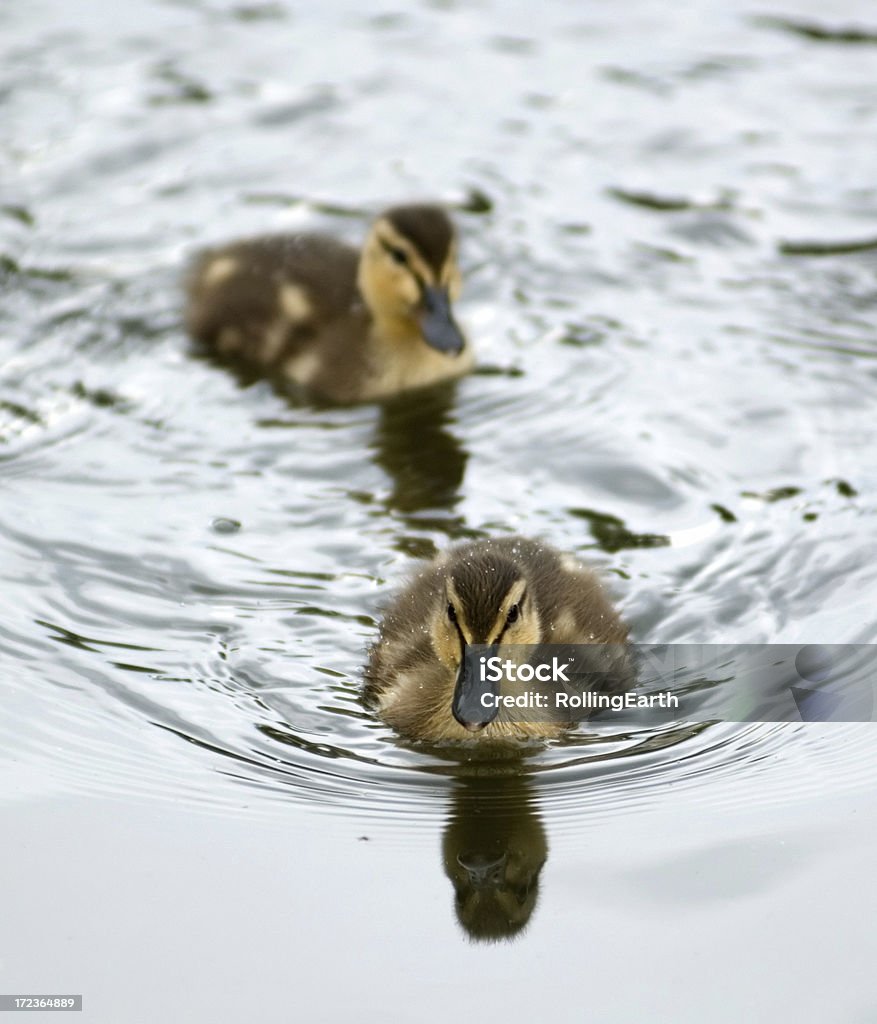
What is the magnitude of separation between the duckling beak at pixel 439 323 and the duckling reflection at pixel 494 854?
243 centimetres

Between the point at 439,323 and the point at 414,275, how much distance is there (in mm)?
209

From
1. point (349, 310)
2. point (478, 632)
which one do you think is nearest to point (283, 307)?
point (349, 310)

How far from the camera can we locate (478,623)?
3.81m

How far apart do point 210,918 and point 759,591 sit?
1965 millimetres

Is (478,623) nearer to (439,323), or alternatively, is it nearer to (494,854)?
(494,854)

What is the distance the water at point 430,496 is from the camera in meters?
3.37

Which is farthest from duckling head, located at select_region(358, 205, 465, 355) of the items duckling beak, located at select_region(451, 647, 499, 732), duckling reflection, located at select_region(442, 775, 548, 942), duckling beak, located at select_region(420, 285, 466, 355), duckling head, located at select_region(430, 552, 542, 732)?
duckling reflection, located at select_region(442, 775, 548, 942)

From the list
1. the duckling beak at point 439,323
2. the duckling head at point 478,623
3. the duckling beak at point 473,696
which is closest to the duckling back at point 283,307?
the duckling beak at point 439,323

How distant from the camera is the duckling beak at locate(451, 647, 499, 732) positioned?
371 centimetres

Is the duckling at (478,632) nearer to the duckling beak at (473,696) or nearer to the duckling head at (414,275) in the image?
the duckling beak at (473,696)

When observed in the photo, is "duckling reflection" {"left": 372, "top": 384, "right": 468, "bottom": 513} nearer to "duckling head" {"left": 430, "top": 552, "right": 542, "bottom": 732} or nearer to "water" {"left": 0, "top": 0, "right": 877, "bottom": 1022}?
"water" {"left": 0, "top": 0, "right": 877, "bottom": 1022}

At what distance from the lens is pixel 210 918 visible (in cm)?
339

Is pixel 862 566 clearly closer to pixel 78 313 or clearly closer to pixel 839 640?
pixel 839 640

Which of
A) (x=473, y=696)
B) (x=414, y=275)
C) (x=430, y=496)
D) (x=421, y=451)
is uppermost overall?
(x=473, y=696)
